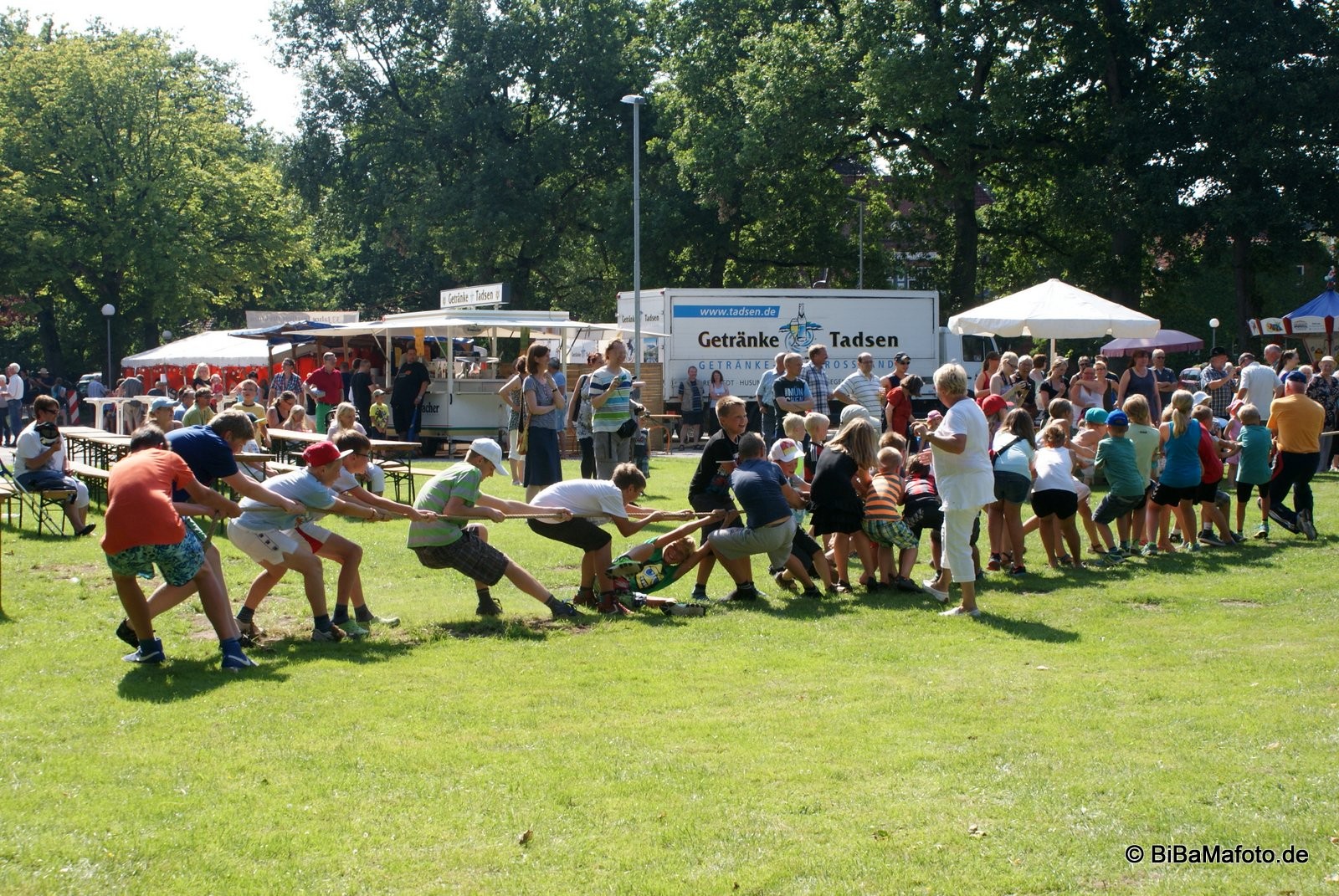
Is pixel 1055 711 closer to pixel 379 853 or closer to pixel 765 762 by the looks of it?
pixel 765 762

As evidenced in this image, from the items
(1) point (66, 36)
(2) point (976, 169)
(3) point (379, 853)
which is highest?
(1) point (66, 36)

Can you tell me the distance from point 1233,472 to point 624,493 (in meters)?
11.8

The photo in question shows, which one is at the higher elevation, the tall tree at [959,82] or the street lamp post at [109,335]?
the tall tree at [959,82]

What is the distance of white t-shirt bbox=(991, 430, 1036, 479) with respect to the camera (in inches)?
441

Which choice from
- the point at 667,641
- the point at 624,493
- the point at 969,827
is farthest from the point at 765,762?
the point at 624,493

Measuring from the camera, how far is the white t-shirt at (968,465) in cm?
920

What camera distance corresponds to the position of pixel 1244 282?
32594mm

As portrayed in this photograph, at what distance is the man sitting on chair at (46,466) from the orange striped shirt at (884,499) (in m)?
8.40

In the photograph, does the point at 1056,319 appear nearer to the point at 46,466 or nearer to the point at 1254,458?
the point at 1254,458

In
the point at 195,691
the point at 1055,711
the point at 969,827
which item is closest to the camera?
the point at 969,827

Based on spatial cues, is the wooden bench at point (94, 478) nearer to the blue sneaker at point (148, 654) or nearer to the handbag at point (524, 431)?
the handbag at point (524, 431)

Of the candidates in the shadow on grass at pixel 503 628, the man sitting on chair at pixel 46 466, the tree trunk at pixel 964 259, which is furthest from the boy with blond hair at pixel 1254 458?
the tree trunk at pixel 964 259

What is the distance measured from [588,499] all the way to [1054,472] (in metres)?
4.37

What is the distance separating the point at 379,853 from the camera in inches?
189
